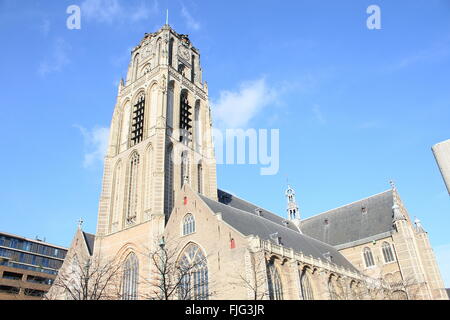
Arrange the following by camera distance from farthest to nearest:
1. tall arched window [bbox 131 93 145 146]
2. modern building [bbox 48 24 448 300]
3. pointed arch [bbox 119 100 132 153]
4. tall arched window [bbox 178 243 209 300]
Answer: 1. pointed arch [bbox 119 100 132 153]
2. tall arched window [bbox 131 93 145 146]
3. modern building [bbox 48 24 448 300]
4. tall arched window [bbox 178 243 209 300]

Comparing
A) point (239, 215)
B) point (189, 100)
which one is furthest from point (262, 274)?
point (189, 100)

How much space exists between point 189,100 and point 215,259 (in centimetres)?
2405

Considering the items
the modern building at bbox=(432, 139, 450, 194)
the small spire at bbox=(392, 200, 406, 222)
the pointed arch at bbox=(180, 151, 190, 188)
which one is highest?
the pointed arch at bbox=(180, 151, 190, 188)

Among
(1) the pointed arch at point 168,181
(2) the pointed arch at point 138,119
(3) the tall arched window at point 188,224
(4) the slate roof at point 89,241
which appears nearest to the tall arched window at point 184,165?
(1) the pointed arch at point 168,181

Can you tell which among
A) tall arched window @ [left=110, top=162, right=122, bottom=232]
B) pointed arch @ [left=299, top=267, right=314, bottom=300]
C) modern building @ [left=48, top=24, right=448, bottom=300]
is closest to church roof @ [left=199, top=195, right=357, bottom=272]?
modern building @ [left=48, top=24, right=448, bottom=300]

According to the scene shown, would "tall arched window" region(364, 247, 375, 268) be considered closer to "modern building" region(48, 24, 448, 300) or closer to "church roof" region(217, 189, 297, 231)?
"modern building" region(48, 24, 448, 300)

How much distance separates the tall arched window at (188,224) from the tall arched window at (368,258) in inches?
982

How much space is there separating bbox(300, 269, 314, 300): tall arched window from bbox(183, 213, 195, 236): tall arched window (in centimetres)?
966

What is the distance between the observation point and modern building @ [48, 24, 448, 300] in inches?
1002

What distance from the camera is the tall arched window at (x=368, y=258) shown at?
4176 centimetres

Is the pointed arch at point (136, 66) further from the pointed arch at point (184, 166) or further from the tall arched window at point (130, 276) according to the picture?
the tall arched window at point (130, 276)
